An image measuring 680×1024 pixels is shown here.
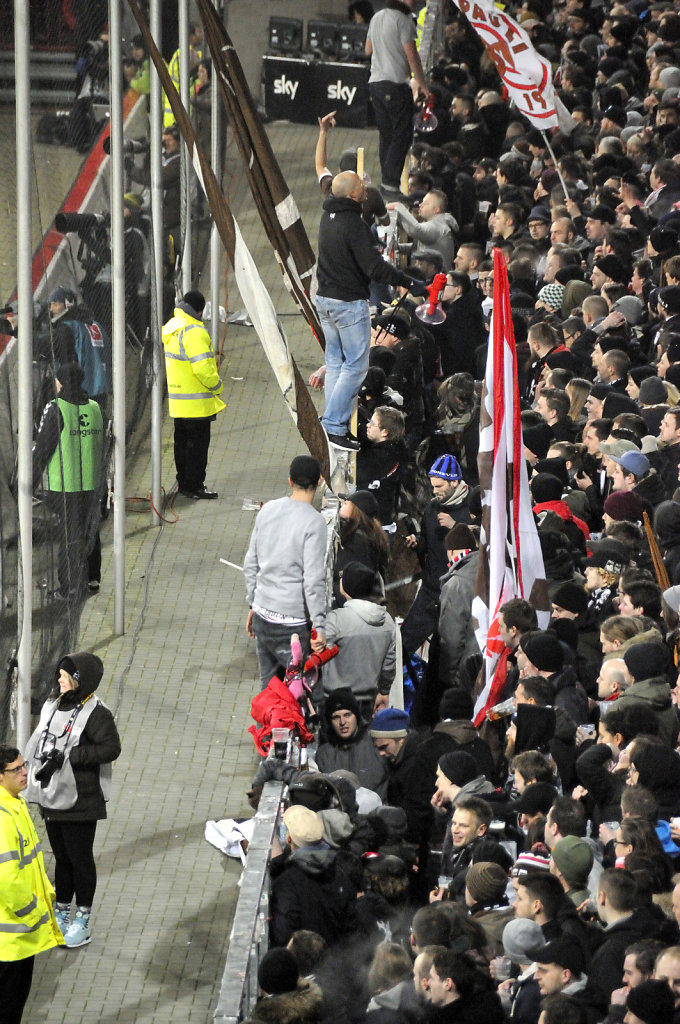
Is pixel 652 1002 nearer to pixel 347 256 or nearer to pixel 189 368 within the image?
pixel 347 256

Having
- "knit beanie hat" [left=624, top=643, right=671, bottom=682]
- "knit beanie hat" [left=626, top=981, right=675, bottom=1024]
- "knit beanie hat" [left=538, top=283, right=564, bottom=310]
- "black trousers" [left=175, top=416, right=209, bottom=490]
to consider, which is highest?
"knit beanie hat" [left=626, top=981, right=675, bottom=1024]

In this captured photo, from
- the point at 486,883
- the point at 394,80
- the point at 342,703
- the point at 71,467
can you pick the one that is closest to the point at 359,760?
the point at 342,703

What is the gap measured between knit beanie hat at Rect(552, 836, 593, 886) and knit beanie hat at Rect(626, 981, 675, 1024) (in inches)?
44.9

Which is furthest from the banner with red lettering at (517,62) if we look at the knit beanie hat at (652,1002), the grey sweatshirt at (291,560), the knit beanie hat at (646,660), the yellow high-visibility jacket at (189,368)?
the knit beanie hat at (652,1002)

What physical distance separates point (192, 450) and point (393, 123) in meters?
5.83

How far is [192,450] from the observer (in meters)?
14.4

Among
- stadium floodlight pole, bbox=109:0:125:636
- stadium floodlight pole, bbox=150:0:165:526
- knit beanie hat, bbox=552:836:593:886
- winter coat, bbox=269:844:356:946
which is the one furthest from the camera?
stadium floodlight pole, bbox=150:0:165:526

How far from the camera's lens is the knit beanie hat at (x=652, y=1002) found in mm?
6336

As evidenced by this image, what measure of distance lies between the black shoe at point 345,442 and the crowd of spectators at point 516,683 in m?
0.09

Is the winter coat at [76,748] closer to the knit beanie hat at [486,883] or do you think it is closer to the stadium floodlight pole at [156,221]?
the knit beanie hat at [486,883]

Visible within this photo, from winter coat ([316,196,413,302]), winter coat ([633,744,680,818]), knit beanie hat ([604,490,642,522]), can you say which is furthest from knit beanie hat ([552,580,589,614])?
winter coat ([316,196,413,302])

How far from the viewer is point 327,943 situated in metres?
7.71

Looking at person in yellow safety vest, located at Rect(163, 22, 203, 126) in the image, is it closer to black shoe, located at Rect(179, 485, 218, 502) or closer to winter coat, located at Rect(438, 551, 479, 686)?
black shoe, located at Rect(179, 485, 218, 502)

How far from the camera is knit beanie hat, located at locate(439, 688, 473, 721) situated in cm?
970
